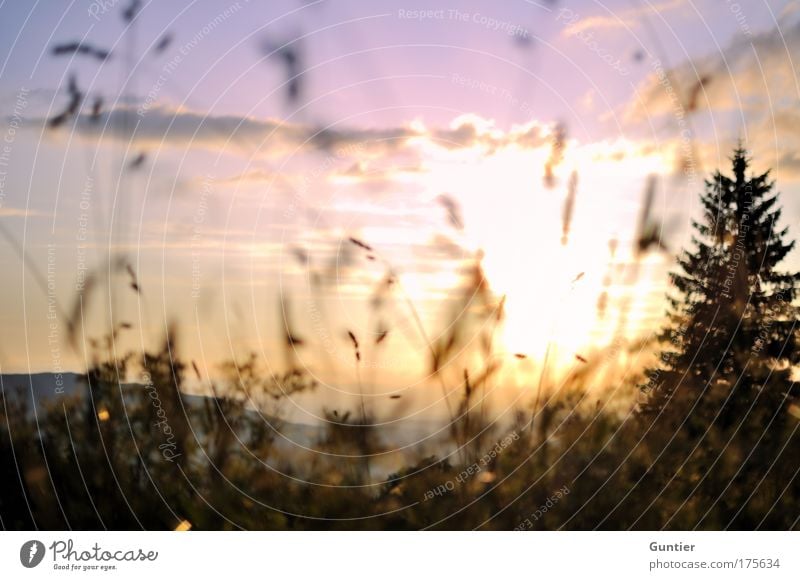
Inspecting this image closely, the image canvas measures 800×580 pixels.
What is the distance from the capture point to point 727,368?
6.11m

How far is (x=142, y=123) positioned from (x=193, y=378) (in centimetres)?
177

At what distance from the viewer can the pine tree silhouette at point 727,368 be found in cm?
574
